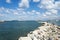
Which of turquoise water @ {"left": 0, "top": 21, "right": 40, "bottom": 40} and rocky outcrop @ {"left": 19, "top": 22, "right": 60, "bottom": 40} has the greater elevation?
rocky outcrop @ {"left": 19, "top": 22, "right": 60, "bottom": 40}

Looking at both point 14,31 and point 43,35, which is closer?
point 43,35

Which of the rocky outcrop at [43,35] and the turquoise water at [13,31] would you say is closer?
the rocky outcrop at [43,35]

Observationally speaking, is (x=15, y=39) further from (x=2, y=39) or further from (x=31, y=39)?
(x=31, y=39)

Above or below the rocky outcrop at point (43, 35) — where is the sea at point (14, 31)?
below

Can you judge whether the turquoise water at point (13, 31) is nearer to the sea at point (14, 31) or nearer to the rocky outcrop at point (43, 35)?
the sea at point (14, 31)

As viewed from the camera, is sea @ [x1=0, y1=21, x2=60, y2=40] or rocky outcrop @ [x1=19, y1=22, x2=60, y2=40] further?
sea @ [x1=0, y1=21, x2=60, y2=40]

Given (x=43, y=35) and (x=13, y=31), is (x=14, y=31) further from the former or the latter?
(x=43, y=35)

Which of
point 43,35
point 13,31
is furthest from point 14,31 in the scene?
point 43,35

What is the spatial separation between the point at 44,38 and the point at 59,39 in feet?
3.17

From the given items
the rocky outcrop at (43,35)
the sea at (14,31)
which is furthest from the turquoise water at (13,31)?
the rocky outcrop at (43,35)

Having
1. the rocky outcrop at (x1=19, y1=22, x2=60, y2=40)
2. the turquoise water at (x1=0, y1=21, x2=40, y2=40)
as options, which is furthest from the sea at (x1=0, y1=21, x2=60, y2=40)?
the rocky outcrop at (x1=19, y1=22, x2=60, y2=40)

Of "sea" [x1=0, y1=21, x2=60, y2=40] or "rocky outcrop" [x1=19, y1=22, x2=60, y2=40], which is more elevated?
"rocky outcrop" [x1=19, y1=22, x2=60, y2=40]

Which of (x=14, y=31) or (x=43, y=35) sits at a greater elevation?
(x=43, y=35)

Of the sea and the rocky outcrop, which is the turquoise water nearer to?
the sea
